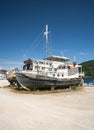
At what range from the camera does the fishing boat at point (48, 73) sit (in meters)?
28.8

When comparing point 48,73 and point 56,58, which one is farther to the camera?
point 56,58

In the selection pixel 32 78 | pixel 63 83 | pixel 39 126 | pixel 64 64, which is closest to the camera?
pixel 39 126

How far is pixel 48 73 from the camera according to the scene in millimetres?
32375

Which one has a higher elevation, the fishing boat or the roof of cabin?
the roof of cabin

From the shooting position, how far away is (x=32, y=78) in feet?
92.9

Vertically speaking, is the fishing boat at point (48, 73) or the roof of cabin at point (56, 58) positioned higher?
the roof of cabin at point (56, 58)

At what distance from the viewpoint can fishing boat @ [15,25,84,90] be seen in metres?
28.8

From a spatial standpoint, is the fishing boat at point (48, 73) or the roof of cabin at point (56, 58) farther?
the roof of cabin at point (56, 58)

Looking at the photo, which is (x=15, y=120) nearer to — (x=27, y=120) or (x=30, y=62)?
(x=27, y=120)

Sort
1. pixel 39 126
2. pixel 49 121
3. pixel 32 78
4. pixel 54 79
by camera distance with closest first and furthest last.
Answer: pixel 39 126
pixel 49 121
pixel 32 78
pixel 54 79

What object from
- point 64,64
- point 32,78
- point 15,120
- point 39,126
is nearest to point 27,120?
point 15,120

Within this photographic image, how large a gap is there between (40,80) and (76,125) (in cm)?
2002

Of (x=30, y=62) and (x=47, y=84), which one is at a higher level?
(x=30, y=62)

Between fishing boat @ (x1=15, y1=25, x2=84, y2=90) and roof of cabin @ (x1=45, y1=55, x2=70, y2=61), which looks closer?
fishing boat @ (x1=15, y1=25, x2=84, y2=90)
